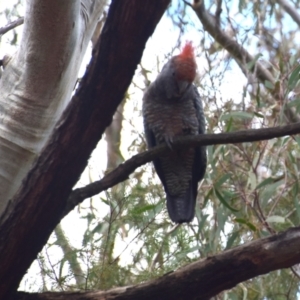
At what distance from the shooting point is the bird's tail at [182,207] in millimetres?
2539

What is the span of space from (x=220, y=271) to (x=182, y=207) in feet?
2.85

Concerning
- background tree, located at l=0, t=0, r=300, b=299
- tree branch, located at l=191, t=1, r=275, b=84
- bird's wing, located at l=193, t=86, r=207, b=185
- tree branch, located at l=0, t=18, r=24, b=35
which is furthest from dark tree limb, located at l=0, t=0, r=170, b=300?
tree branch, located at l=191, t=1, r=275, b=84

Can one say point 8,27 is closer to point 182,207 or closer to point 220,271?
point 182,207

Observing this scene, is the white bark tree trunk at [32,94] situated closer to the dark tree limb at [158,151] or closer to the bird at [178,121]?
the dark tree limb at [158,151]

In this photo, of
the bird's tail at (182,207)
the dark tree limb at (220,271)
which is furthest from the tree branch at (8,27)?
the dark tree limb at (220,271)

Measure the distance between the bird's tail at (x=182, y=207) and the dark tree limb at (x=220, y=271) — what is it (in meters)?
0.76

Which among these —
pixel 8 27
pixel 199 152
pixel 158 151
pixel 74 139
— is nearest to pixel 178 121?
pixel 199 152

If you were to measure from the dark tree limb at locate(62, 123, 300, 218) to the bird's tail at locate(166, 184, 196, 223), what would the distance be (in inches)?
29.0

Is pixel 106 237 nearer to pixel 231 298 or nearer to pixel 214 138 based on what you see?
pixel 231 298

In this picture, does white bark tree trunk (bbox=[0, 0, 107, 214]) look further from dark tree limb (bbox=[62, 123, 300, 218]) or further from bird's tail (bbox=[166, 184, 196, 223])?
bird's tail (bbox=[166, 184, 196, 223])

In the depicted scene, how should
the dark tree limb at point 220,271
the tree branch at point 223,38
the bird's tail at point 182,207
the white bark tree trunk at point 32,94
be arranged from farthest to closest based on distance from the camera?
1. the tree branch at point 223,38
2. the bird's tail at point 182,207
3. the white bark tree trunk at point 32,94
4. the dark tree limb at point 220,271

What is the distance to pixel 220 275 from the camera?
173 cm

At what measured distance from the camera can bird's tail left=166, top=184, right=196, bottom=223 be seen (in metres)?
2.54

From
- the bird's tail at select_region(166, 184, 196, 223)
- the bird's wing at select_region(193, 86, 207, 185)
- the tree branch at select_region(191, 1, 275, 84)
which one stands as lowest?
the bird's tail at select_region(166, 184, 196, 223)
